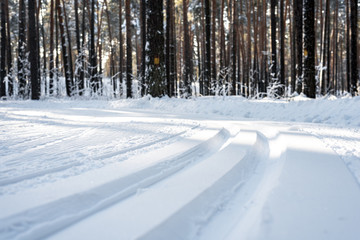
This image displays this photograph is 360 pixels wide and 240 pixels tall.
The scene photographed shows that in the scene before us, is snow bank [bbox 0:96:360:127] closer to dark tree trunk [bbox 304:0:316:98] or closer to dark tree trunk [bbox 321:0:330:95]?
dark tree trunk [bbox 304:0:316:98]

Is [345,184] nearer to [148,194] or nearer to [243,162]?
[243,162]

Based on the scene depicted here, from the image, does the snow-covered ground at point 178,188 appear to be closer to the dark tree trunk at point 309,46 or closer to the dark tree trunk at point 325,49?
the dark tree trunk at point 309,46

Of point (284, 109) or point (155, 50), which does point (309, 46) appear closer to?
point (284, 109)

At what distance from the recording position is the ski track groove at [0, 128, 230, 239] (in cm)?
95

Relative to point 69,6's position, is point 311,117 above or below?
below

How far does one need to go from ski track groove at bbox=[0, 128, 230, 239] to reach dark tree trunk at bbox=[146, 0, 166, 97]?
6073 mm

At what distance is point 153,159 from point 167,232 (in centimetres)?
88

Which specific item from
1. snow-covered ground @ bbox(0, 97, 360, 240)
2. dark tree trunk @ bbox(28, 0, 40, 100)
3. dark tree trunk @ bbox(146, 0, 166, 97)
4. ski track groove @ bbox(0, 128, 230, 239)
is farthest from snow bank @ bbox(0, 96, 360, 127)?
dark tree trunk @ bbox(28, 0, 40, 100)

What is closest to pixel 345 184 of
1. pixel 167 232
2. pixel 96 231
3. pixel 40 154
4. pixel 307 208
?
pixel 307 208

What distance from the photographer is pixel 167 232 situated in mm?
965

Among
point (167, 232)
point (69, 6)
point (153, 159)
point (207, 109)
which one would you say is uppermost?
point (69, 6)

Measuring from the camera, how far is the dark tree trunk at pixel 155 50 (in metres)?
7.57

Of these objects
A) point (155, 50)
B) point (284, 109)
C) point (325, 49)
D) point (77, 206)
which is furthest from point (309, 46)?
point (325, 49)

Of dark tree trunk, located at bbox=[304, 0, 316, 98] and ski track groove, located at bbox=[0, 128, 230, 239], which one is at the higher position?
dark tree trunk, located at bbox=[304, 0, 316, 98]
